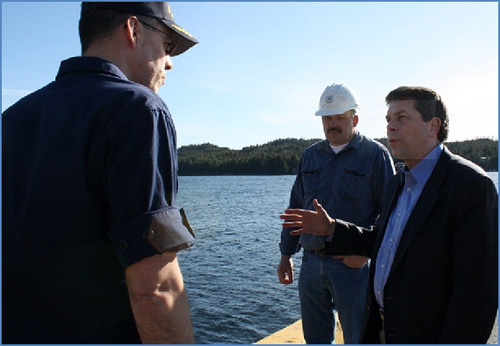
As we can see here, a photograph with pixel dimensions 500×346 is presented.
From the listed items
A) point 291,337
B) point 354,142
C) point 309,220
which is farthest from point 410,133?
point 291,337

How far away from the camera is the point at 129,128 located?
1199 millimetres

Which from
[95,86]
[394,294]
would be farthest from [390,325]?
[95,86]

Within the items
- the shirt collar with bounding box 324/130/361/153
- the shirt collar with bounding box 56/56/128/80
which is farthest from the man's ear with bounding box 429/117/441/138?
the shirt collar with bounding box 56/56/128/80

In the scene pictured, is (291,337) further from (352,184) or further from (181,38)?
(181,38)

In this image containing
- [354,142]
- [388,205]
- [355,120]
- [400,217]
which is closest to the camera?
[400,217]

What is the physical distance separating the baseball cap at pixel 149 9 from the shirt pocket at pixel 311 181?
2234 mm

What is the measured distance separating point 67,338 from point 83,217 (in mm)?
357

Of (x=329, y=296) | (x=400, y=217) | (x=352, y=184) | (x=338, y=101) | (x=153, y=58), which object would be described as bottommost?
(x=329, y=296)

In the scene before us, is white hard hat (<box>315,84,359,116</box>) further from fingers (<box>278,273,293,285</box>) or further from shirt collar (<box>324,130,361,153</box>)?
fingers (<box>278,273,293,285</box>)

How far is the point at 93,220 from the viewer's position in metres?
1.22

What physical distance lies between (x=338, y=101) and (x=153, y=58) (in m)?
2.39

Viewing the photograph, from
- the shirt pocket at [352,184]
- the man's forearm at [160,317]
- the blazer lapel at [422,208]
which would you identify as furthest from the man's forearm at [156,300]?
the shirt pocket at [352,184]

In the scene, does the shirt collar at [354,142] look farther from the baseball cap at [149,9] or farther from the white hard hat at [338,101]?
the baseball cap at [149,9]

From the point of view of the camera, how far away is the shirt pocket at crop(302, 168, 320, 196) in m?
3.61
